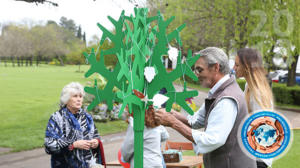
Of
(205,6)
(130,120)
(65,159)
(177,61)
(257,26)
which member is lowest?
(65,159)

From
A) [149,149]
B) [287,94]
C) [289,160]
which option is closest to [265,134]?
[149,149]

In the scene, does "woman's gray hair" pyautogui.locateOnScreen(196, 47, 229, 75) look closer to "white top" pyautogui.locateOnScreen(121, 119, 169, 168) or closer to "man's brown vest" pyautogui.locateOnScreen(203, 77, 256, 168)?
"man's brown vest" pyautogui.locateOnScreen(203, 77, 256, 168)

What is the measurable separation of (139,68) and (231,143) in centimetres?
81

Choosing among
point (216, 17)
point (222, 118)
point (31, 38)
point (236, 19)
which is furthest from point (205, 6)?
point (31, 38)

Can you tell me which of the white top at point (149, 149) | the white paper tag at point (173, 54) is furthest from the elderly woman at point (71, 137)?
the white paper tag at point (173, 54)

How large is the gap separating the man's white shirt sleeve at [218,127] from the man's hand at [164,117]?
17cm

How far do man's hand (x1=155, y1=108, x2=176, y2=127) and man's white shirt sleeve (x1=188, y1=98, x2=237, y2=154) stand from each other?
167 mm

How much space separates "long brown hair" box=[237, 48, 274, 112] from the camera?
2.94 meters

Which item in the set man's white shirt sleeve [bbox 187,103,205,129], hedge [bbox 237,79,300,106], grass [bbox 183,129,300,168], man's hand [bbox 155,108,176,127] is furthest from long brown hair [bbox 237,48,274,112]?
hedge [bbox 237,79,300,106]

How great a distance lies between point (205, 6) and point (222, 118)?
1630 cm

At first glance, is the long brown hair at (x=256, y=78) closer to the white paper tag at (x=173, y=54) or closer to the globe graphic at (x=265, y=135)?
the globe graphic at (x=265, y=135)

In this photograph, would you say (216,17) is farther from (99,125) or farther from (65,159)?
(65,159)

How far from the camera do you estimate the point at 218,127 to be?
2271 mm

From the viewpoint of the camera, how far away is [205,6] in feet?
58.7
